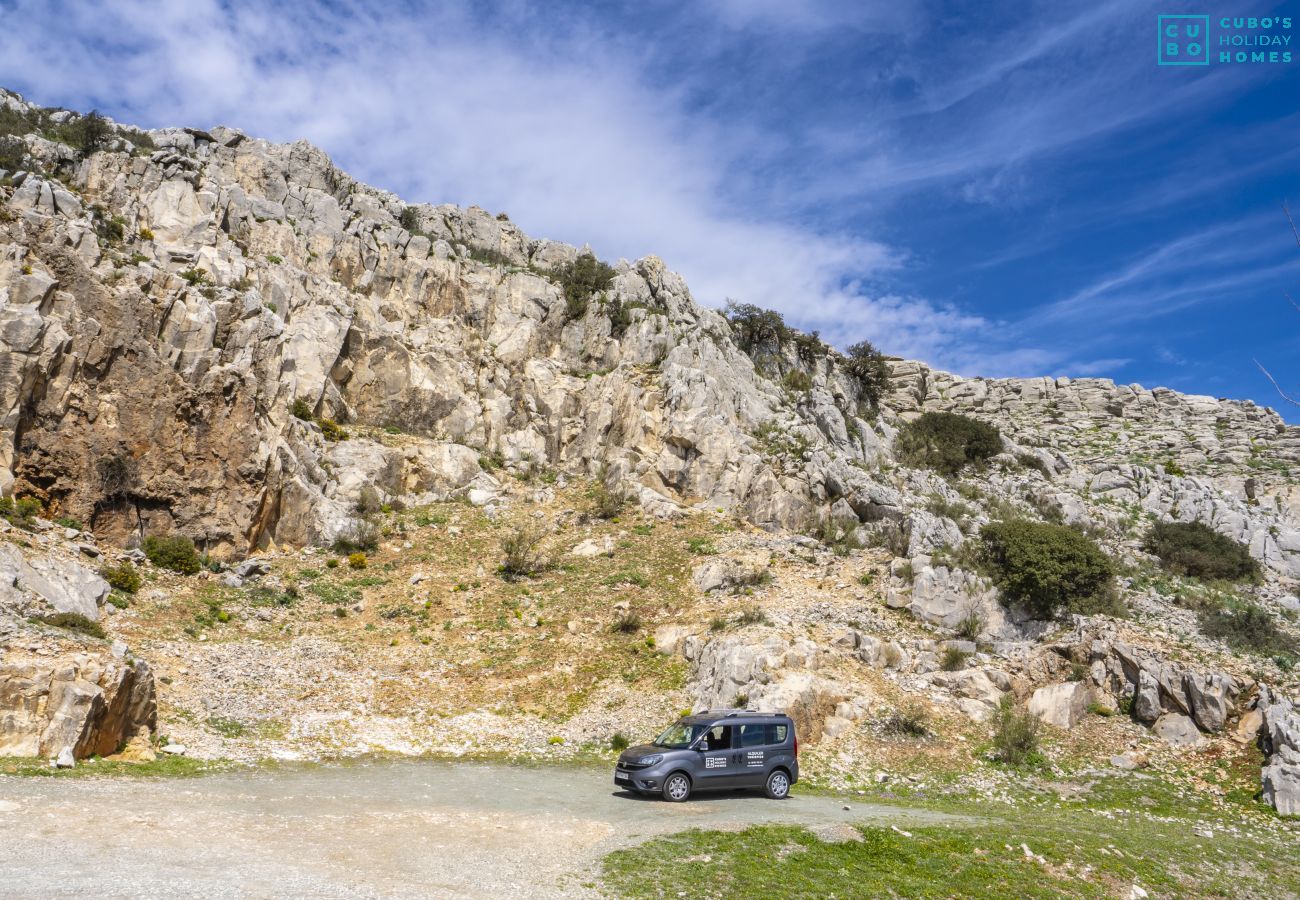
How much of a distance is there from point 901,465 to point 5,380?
46725 mm

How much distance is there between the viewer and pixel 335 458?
36406 millimetres

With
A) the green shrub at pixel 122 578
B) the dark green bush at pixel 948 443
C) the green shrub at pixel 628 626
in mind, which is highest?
the dark green bush at pixel 948 443

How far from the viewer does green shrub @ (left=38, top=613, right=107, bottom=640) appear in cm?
1789

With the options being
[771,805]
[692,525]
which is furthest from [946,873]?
[692,525]

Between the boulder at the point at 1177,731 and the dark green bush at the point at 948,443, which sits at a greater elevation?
the dark green bush at the point at 948,443

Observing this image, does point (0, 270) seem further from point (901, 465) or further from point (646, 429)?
point (901, 465)

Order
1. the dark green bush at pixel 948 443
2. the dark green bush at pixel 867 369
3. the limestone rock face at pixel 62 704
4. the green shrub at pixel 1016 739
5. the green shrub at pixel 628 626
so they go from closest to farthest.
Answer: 1. the limestone rock face at pixel 62 704
2. the green shrub at pixel 1016 739
3. the green shrub at pixel 628 626
4. the dark green bush at pixel 948 443
5. the dark green bush at pixel 867 369

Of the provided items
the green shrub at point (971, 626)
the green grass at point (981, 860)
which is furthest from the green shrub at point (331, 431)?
the green grass at point (981, 860)

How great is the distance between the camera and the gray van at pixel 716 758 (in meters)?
15.5

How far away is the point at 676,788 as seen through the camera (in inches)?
611

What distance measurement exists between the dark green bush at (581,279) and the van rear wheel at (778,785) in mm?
39396

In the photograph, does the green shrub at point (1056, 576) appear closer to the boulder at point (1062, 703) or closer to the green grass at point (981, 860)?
the boulder at point (1062, 703)

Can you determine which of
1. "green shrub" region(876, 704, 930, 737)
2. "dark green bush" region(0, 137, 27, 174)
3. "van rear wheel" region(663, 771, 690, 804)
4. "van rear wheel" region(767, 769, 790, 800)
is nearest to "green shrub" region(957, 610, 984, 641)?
"green shrub" region(876, 704, 930, 737)

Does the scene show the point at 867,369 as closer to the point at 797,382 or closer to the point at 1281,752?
the point at 797,382
